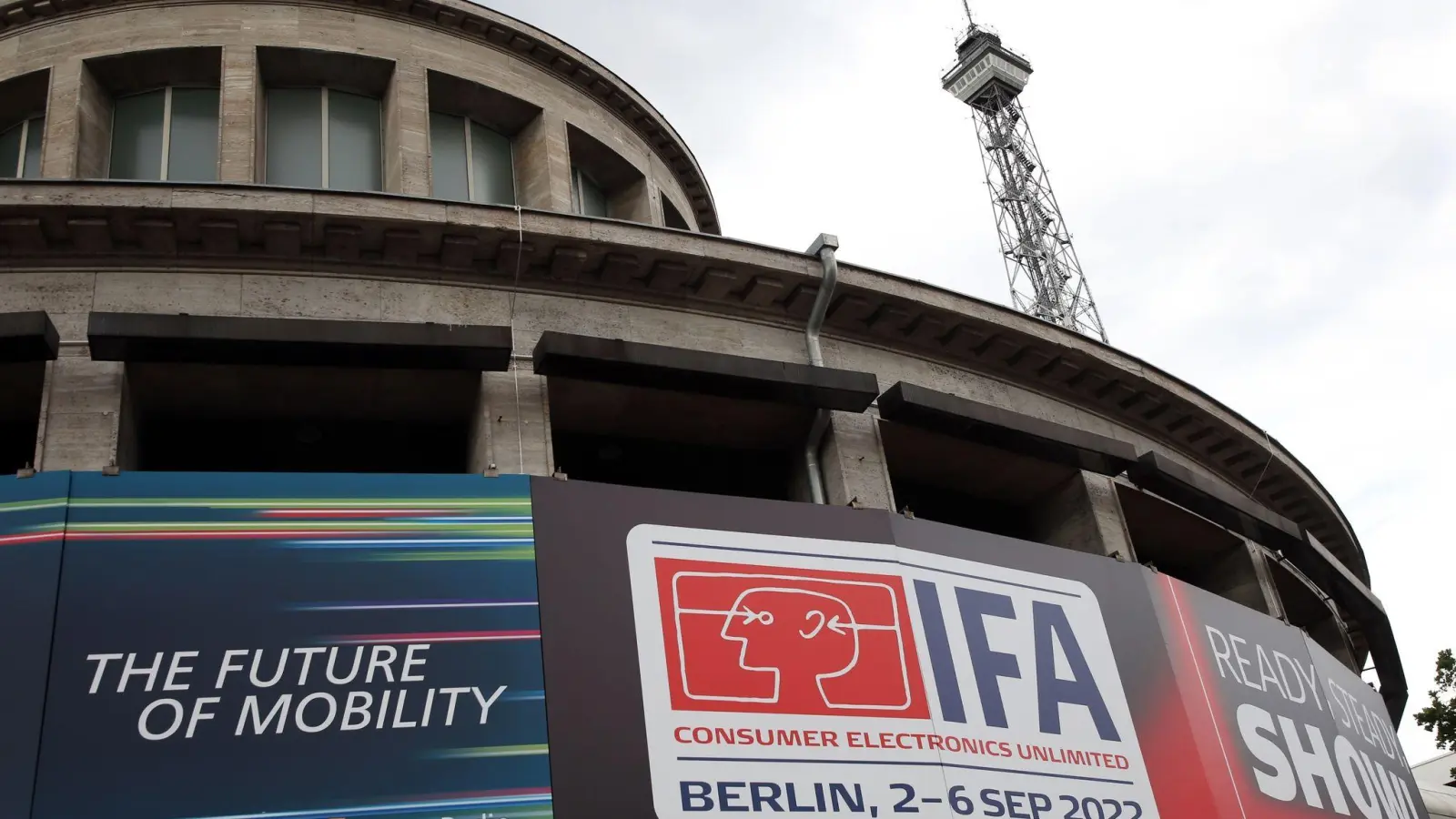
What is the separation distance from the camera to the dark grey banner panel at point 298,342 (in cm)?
1258

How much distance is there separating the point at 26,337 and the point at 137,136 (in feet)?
21.2

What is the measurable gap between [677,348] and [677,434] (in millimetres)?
1598

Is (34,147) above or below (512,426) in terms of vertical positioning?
above

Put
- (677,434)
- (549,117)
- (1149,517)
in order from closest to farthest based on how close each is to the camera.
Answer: (677,434)
(1149,517)
(549,117)

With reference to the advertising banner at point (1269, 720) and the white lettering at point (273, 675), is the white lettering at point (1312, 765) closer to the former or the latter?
the advertising banner at point (1269, 720)

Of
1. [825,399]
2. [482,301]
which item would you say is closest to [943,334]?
[825,399]

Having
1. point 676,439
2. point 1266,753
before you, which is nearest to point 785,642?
Answer: point 676,439

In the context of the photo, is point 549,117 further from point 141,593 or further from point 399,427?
point 141,593

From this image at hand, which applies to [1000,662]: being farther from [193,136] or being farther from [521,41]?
[193,136]

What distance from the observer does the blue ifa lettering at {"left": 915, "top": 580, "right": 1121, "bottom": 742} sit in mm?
13383

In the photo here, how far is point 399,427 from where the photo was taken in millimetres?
14922

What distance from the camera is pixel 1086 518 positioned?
17.1 meters

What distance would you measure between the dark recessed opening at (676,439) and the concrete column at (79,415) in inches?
171

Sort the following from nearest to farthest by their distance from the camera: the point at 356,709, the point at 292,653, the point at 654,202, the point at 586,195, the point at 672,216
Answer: the point at 356,709 → the point at 292,653 → the point at 586,195 → the point at 654,202 → the point at 672,216
